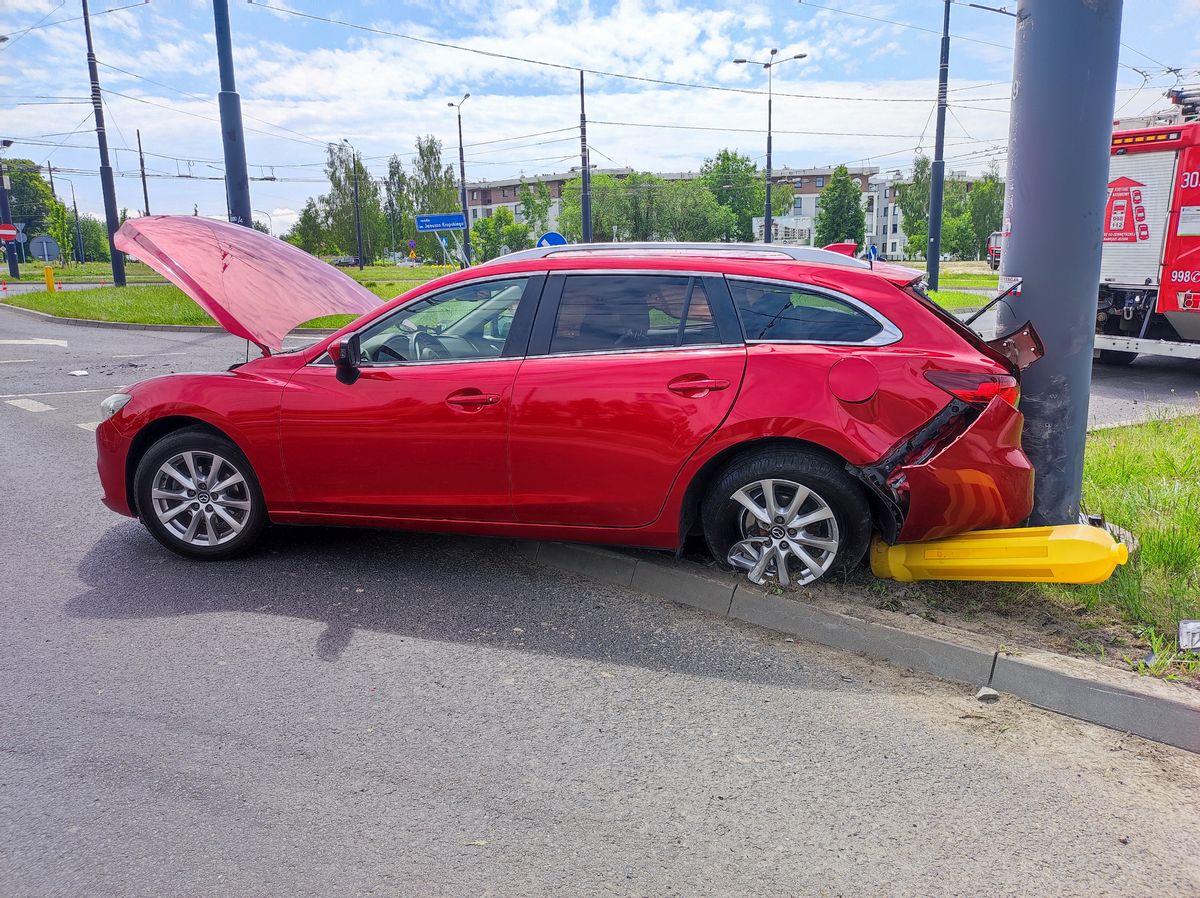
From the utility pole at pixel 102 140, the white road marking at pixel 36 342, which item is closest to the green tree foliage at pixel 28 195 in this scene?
the utility pole at pixel 102 140

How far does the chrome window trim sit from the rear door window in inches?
8.2

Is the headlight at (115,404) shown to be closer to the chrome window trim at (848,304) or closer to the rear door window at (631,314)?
the rear door window at (631,314)

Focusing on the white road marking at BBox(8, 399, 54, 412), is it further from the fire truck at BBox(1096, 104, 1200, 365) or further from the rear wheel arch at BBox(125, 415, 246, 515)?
the fire truck at BBox(1096, 104, 1200, 365)

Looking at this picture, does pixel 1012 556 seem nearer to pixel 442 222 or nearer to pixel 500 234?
pixel 442 222

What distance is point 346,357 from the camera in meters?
4.60

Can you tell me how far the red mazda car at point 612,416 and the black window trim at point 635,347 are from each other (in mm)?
11

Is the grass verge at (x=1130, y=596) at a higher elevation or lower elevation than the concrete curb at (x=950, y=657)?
higher

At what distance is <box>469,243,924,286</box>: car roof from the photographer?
4.32 m

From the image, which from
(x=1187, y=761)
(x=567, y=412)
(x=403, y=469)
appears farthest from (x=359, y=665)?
(x=1187, y=761)

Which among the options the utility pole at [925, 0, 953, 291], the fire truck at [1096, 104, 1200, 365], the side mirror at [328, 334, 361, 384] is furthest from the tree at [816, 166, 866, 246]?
the side mirror at [328, 334, 361, 384]

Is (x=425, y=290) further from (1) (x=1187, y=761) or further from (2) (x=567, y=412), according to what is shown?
(1) (x=1187, y=761)

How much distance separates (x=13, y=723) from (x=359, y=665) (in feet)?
→ 4.05

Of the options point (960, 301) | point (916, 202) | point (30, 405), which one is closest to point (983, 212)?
point (916, 202)

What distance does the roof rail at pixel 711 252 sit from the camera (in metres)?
4.50
